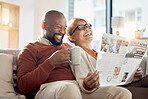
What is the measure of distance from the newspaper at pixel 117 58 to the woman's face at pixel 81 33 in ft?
1.22

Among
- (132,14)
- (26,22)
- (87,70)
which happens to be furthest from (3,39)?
(132,14)

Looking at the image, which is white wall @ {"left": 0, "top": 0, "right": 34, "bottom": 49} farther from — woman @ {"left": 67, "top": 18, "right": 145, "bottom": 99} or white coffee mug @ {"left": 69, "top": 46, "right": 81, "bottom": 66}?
white coffee mug @ {"left": 69, "top": 46, "right": 81, "bottom": 66}

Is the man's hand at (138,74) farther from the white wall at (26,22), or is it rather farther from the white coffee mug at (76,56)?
the white wall at (26,22)

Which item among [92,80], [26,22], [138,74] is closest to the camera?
[92,80]

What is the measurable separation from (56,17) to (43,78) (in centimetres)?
48

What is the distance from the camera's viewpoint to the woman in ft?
4.09

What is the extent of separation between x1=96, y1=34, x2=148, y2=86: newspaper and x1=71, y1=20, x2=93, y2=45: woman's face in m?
0.37

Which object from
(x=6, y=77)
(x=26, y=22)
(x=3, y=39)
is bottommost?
(x=6, y=77)

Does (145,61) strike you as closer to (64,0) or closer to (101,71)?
(101,71)

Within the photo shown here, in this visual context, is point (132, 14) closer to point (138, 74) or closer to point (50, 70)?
point (138, 74)

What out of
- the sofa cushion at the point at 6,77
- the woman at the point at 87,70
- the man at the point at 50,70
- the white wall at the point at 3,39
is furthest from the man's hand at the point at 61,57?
the white wall at the point at 3,39

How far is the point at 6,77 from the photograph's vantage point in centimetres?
144

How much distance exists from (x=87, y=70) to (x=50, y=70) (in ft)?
0.95

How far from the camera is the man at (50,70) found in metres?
1.19
